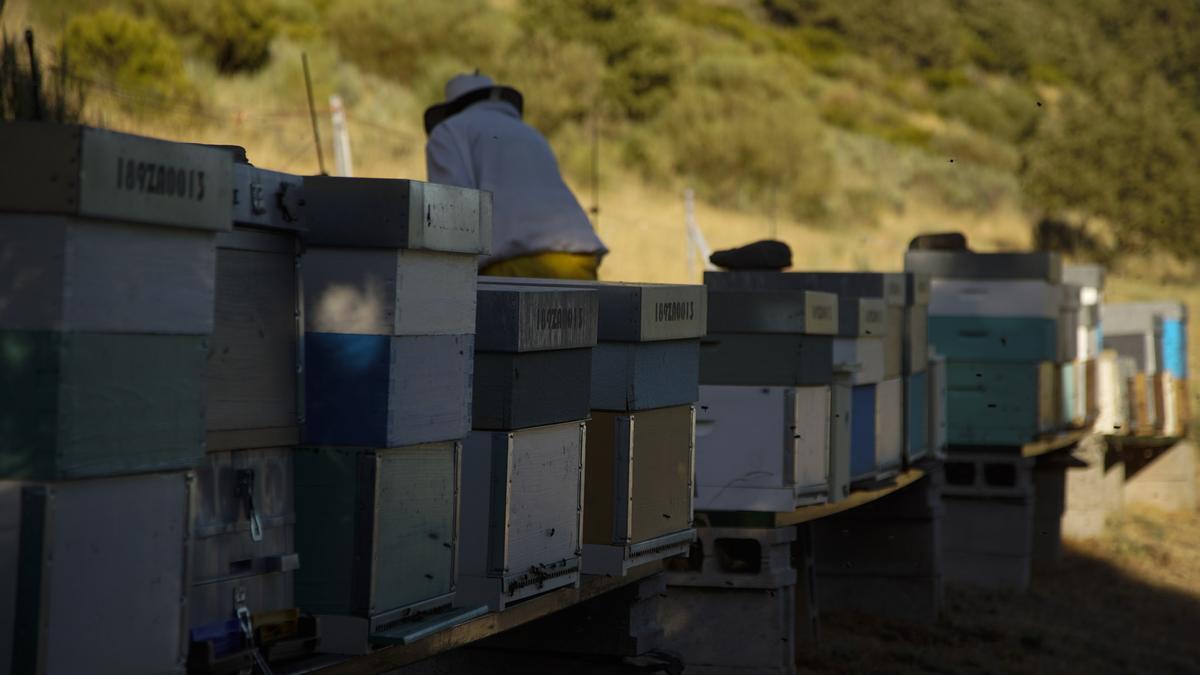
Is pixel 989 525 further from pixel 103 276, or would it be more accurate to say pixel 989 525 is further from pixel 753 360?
pixel 103 276

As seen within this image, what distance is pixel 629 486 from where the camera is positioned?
5.17 metres

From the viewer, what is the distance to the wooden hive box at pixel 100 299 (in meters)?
2.94

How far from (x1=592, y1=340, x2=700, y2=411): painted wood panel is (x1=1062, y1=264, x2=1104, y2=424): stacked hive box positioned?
724cm

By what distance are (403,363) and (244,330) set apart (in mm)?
402

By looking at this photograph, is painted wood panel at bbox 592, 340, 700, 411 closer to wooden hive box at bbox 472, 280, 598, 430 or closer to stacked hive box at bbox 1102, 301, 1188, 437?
wooden hive box at bbox 472, 280, 598, 430

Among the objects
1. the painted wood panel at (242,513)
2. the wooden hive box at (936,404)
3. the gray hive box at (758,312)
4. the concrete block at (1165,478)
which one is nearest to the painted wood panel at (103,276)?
the painted wood panel at (242,513)

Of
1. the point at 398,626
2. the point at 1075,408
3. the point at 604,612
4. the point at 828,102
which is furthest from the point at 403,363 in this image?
the point at 828,102

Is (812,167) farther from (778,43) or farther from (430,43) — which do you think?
(778,43)

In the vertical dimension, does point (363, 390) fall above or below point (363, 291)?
below

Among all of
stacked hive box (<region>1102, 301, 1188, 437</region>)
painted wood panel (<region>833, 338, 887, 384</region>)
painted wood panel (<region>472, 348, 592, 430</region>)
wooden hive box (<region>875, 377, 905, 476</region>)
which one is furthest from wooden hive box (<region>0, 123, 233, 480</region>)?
stacked hive box (<region>1102, 301, 1188, 437</region>)

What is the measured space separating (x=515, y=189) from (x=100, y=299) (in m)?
3.93

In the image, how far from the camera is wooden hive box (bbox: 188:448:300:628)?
11.4 feet

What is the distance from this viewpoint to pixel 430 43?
29062mm

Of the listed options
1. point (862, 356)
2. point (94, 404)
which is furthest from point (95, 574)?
point (862, 356)
